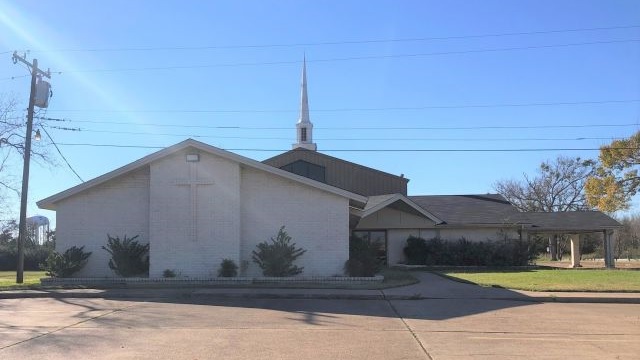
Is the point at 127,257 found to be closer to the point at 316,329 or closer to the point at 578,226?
the point at 316,329

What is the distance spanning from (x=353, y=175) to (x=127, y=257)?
2113 centimetres

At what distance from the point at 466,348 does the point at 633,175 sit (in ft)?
123

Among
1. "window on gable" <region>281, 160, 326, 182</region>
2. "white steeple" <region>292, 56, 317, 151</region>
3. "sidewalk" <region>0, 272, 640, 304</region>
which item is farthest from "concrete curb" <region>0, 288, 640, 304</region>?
"white steeple" <region>292, 56, 317, 151</region>

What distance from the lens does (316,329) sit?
1148 centimetres

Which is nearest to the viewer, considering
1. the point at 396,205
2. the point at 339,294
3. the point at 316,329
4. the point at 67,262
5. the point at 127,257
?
the point at 316,329

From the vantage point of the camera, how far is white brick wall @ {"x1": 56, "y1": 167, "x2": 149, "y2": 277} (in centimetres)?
2241

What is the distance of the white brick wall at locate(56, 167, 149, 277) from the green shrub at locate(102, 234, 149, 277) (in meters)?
0.41

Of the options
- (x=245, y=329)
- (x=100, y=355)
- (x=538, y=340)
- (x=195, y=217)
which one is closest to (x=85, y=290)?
(x=195, y=217)

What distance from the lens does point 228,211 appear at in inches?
845

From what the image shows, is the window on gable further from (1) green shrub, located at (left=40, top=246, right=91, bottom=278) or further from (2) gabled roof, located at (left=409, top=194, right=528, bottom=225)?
(1) green shrub, located at (left=40, top=246, right=91, bottom=278)

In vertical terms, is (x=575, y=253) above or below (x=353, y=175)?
below

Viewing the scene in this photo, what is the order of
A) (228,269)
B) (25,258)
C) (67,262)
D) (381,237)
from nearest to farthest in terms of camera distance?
(228,269) < (67,262) < (381,237) < (25,258)

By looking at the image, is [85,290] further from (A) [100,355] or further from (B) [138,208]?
(A) [100,355]

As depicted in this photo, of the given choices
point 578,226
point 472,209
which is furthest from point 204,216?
point 578,226
